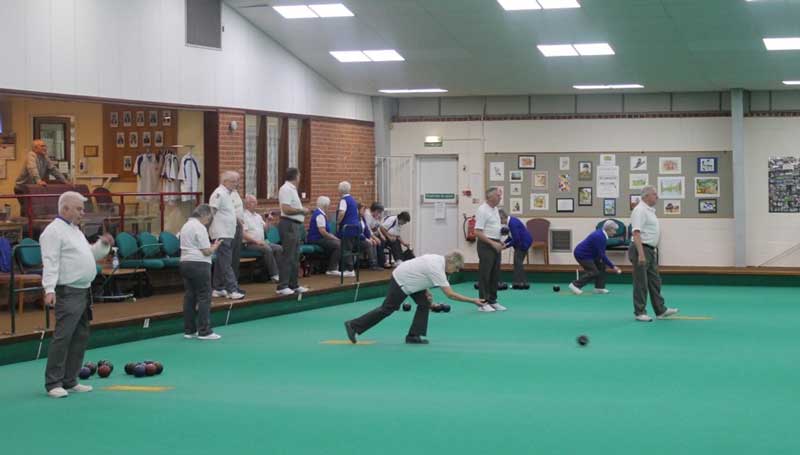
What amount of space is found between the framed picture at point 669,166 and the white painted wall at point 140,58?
6.91 meters

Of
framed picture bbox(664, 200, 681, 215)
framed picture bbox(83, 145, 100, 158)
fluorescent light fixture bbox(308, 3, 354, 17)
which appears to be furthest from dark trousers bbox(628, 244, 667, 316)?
framed picture bbox(83, 145, 100, 158)

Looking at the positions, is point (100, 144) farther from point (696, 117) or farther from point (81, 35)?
point (696, 117)

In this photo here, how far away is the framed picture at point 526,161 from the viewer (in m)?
21.8

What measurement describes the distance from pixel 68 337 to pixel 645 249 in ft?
23.5

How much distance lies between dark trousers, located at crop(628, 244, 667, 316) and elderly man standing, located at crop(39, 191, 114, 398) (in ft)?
22.3

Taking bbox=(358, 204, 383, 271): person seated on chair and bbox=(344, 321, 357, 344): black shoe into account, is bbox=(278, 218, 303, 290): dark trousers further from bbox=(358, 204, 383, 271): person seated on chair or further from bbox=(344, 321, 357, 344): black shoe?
bbox=(358, 204, 383, 271): person seated on chair

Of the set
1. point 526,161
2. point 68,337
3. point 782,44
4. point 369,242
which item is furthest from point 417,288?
point 526,161

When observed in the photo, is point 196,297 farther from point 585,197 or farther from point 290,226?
point 585,197

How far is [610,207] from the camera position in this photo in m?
21.4

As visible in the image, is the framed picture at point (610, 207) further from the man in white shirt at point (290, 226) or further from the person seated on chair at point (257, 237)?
the man in white shirt at point (290, 226)

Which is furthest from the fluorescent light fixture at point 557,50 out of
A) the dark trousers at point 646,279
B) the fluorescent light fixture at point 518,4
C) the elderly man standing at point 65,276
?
the elderly man standing at point 65,276

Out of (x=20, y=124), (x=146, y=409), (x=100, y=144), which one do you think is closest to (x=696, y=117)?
(x=100, y=144)

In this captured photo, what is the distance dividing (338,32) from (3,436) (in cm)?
1132

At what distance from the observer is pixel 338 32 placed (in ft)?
56.7
